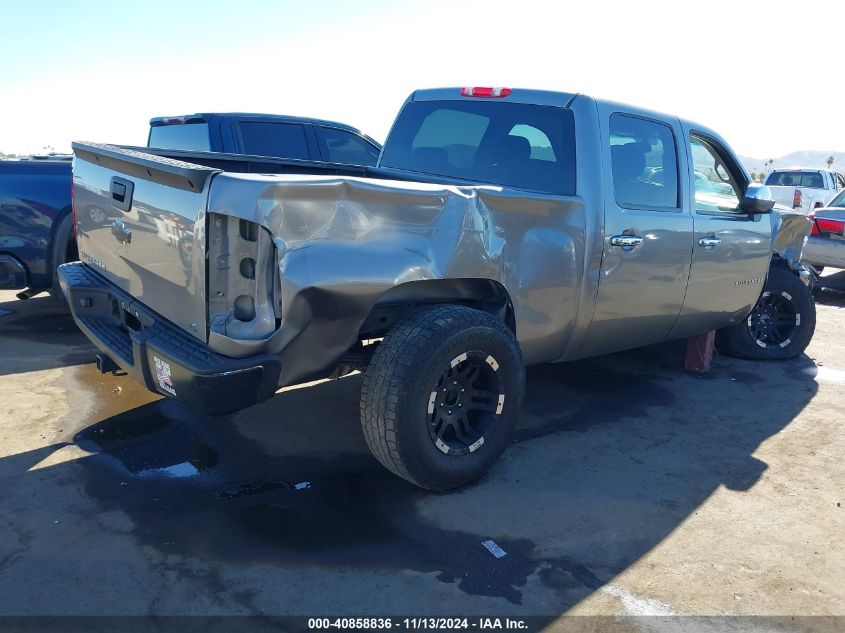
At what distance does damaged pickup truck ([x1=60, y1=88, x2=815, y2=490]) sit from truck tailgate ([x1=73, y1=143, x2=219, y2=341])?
13mm

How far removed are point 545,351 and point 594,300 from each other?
0.40 meters

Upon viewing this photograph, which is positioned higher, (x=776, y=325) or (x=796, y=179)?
(x=796, y=179)

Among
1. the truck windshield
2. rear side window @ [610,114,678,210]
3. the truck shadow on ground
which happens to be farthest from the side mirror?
the truck windshield

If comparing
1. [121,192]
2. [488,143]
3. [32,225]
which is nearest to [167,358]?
[121,192]

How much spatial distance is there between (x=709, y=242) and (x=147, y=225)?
343cm

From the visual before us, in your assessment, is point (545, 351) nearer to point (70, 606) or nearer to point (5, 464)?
point (70, 606)

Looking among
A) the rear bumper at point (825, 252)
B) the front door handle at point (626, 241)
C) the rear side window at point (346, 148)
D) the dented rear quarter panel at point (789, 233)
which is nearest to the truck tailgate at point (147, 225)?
the front door handle at point (626, 241)

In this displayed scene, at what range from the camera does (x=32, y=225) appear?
5.75m

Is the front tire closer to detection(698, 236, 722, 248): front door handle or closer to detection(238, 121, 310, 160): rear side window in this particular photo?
detection(698, 236, 722, 248): front door handle

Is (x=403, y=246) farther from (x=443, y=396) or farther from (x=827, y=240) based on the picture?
(x=827, y=240)

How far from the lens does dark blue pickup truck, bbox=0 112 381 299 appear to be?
5668mm

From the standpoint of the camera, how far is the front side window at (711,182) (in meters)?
4.78

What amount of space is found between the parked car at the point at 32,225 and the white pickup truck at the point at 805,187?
16.5 m

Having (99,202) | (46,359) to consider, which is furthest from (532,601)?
(46,359)
